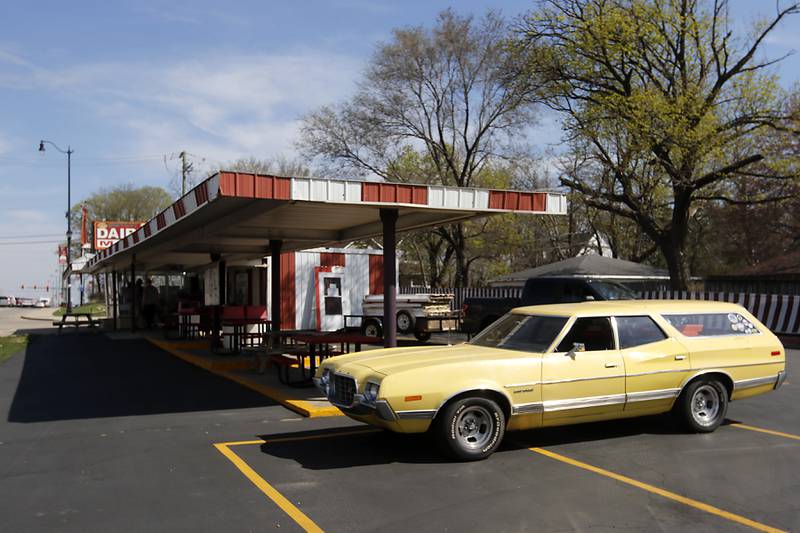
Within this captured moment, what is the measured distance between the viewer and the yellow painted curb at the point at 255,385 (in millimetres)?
9469

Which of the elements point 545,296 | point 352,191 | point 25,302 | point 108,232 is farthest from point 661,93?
point 25,302

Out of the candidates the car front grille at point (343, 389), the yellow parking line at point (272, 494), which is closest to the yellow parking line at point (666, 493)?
the car front grille at point (343, 389)

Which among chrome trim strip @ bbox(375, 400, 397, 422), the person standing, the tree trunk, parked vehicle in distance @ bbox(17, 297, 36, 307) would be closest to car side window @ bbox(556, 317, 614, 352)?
chrome trim strip @ bbox(375, 400, 397, 422)

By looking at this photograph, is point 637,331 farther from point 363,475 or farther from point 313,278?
point 313,278

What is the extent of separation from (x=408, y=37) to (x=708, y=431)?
89.6ft

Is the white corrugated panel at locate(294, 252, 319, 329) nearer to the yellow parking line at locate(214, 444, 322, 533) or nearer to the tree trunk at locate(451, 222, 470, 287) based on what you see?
the tree trunk at locate(451, 222, 470, 287)

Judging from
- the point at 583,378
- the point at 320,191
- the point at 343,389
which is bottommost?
the point at 343,389

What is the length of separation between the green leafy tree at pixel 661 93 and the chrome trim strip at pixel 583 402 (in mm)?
17356

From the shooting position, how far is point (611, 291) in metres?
16.6

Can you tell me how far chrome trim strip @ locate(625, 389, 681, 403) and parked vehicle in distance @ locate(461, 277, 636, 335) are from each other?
8370 mm

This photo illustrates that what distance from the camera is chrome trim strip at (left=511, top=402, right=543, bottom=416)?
6.92 meters

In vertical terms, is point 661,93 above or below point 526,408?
above

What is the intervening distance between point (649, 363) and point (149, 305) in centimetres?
2549

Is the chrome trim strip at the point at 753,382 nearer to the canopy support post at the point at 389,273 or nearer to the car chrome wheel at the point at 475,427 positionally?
the car chrome wheel at the point at 475,427
